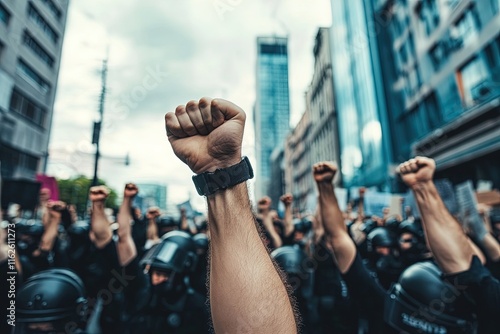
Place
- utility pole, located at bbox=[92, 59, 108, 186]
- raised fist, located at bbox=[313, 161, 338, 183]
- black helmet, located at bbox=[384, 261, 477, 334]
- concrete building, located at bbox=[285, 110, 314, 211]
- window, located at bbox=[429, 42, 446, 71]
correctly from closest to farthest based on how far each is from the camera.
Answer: black helmet, located at bbox=[384, 261, 477, 334]
raised fist, located at bbox=[313, 161, 338, 183]
utility pole, located at bbox=[92, 59, 108, 186]
window, located at bbox=[429, 42, 446, 71]
concrete building, located at bbox=[285, 110, 314, 211]

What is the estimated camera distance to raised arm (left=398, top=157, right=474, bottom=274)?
1.59 m

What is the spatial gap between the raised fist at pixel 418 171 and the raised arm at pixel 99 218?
2466 millimetres

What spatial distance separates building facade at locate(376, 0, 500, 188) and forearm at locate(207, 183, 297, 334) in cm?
1266

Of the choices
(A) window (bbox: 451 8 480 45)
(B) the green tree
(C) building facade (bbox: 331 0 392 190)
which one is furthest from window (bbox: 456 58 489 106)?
(B) the green tree

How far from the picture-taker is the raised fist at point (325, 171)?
6.59 feet

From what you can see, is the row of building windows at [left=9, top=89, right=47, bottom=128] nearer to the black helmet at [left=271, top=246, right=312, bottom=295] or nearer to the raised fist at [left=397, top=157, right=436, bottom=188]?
the black helmet at [left=271, top=246, right=312, bottom=295]

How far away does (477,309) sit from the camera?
169cm

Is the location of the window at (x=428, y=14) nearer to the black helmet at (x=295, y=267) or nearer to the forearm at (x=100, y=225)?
the black helmet at (x=295, y=267)

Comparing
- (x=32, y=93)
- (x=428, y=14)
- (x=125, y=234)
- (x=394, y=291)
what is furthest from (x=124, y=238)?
(x=32, y=93)

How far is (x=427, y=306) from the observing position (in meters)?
1.94

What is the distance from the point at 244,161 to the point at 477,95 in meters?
14.4

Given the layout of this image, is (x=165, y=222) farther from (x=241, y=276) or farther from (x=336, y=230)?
(x=241, y=276)

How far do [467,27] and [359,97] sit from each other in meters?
10.7

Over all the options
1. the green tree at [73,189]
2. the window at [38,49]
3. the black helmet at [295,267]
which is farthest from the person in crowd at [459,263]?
the green tree at [73,189]
